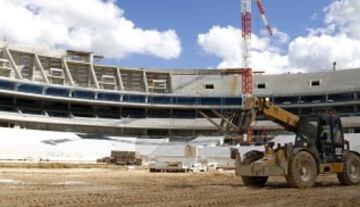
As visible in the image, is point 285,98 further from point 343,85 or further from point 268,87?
point 343,85

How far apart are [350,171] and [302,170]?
2.82m

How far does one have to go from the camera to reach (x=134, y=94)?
302ft

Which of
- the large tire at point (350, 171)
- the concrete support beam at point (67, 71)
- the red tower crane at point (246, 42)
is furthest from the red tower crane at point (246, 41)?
the large tire at point (350, 171)

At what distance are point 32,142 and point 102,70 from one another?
3289cm

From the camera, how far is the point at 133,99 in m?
92.5

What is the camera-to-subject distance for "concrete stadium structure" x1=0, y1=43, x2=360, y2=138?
82062 millimetres

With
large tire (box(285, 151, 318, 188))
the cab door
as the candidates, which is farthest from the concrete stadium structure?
large tire (box(285, 151, 318, 188))

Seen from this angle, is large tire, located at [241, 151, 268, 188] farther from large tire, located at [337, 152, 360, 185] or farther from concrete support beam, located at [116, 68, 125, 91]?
concrete support beam, located at [116, 68, 125, 91]

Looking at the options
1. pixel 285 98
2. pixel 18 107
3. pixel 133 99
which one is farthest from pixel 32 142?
pixel 285 98

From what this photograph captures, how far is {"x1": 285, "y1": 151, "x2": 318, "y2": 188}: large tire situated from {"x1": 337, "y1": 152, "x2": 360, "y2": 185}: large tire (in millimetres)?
1778

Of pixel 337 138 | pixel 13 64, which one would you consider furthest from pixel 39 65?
pixel 337 138

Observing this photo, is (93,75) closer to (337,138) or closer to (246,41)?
(246,41)

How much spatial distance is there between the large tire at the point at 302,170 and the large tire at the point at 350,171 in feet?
5.83

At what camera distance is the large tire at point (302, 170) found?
17.7 metres
